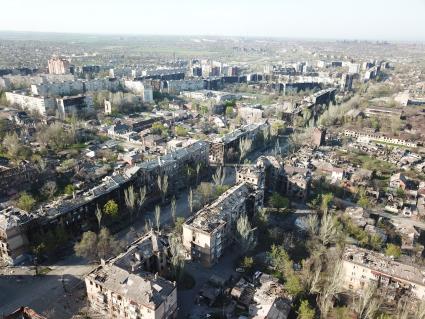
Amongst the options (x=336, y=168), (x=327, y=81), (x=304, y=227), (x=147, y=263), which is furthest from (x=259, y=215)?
(x=327, y=81)

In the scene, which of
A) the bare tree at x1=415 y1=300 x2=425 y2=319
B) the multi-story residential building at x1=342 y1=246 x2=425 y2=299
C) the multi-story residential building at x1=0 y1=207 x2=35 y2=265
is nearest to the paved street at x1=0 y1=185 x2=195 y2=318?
the multi-story residential building at x1=0 y1=207 x2=35 y2=265

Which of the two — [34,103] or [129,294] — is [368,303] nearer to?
[129,294]

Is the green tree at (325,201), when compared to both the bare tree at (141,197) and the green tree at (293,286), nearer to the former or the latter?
the green tree at (293,286)

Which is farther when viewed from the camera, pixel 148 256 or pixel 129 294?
pixel 148 256

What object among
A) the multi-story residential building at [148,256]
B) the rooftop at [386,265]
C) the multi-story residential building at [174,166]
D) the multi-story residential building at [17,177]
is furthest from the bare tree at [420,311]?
the multi-story residential building at [17,177]

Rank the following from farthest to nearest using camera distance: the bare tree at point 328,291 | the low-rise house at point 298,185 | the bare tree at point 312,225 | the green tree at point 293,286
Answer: the low-rise house at point 298,185, the bare tree at point 312,225, the green tree at point 293,286, the bare tree at point 328,291

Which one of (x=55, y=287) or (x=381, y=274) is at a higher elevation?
(x=381, y=274)

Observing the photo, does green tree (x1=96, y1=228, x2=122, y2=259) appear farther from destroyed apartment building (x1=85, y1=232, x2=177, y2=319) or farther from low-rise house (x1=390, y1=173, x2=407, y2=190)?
low-rise house (x1=390, y1=173, x2=407, y2=190)

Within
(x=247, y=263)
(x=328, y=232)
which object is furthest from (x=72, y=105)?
(x=328, y=232)
